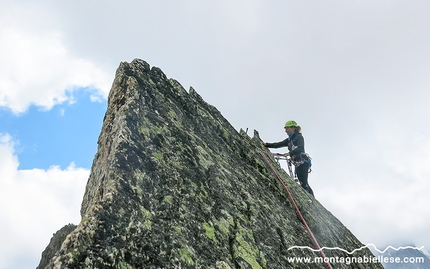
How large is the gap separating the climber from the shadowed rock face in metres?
5.60

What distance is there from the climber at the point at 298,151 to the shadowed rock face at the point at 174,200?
5602mm

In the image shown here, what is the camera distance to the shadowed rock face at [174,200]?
491cm

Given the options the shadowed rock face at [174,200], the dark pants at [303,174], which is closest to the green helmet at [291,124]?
the dark pants at [303,174]

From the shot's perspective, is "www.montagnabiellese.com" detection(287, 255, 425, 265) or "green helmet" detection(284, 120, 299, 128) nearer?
"www.montagnabiellese.com" detection(287, 255, 425, 265)

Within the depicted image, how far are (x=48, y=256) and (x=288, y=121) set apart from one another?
1375 centimetres

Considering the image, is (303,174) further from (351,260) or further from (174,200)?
(174,200)

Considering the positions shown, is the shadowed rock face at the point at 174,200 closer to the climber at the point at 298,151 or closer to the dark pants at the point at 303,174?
the dark pants at the point at 303,174

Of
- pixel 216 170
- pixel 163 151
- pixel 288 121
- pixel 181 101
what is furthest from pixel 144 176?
pixel 288 121

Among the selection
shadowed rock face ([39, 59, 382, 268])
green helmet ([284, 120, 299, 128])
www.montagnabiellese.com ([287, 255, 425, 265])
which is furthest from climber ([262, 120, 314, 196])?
www.montagnabiellese.com ([287, 255, 425, 265])

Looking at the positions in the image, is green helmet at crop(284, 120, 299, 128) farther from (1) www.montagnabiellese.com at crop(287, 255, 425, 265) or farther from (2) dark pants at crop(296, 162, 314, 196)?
(1) www.montagnabiellese.com at crop(287, 255, 425, 265)

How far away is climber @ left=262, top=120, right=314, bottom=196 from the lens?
1738cm

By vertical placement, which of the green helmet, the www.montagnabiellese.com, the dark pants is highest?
the green helmet

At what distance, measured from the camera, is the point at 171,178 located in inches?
264

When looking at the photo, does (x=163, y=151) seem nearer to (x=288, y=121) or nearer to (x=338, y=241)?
(x=338, y=241)
